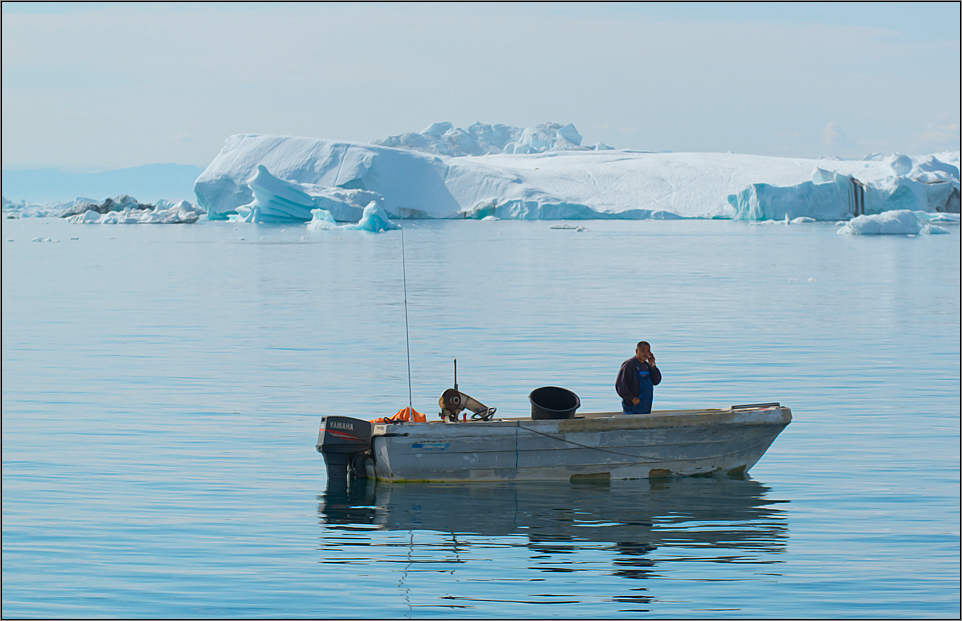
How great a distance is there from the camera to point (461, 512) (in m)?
7.46

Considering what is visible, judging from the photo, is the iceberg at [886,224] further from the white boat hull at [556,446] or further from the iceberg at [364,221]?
the white boat hull at [556,446]

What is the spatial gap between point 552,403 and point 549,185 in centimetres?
7545

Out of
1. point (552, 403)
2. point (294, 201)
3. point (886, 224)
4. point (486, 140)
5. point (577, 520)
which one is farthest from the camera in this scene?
point (486, 140)

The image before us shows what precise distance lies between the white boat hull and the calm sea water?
0.17 metres

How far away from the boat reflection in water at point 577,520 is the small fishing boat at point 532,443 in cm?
12

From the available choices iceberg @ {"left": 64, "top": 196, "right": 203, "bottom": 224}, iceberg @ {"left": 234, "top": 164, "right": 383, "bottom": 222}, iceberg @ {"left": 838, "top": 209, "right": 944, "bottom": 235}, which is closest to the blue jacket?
iceberg @ {"left": 838, "top": 209, "right": 944, "bottom": 235}

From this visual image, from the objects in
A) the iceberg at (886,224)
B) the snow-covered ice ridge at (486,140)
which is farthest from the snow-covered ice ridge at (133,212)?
the iceberg at (886,224)

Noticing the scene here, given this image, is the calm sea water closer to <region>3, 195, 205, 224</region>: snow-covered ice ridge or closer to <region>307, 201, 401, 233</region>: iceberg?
<region>307, 201, 401, 233</region>: iceberg

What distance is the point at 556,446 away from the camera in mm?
8016

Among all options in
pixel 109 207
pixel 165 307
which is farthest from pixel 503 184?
pixel 165 307

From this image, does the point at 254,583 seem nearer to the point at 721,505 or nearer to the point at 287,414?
the point at 721,505

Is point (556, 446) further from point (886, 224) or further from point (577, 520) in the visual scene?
point (886, 224)

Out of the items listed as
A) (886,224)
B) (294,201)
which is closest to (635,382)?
(886,224)

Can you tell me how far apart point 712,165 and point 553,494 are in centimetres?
8192
